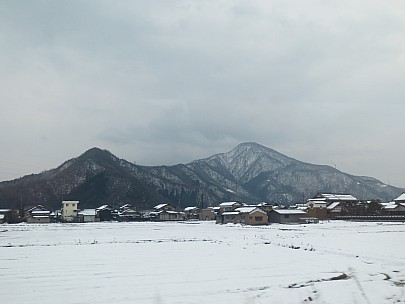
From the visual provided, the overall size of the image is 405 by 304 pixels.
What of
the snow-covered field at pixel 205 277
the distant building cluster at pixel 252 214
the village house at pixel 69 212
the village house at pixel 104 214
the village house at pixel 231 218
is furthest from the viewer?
the village house at pixel 104 214

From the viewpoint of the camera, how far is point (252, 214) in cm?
6694

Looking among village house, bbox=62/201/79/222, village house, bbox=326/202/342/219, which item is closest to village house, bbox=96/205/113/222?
village house, bbox=62/201/79/222

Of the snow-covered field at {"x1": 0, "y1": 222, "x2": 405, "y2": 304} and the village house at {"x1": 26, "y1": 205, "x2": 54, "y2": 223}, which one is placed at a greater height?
the village house at {"x1": 26, "y1": 205, "x2": 54, "y2": 223}

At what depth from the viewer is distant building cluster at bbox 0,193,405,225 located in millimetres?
69125

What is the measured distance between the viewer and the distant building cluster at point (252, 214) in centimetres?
6912

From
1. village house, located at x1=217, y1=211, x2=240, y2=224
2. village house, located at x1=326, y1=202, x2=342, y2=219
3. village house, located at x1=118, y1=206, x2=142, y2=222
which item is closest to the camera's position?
village house, located at x1=217, y1=211, x2=240, y2=224

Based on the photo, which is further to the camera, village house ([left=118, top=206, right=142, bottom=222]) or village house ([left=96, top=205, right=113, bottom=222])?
village house ([left=118, top=206, right=142, bottom=222])

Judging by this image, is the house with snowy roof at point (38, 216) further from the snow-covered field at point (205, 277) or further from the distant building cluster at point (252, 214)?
the snow-covered field at point (205, 277)

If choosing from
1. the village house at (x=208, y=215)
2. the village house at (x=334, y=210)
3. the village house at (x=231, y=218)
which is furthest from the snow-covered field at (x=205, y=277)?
the village house at (x=208, y=215)

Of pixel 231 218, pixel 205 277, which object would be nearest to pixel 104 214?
pixel 231 218

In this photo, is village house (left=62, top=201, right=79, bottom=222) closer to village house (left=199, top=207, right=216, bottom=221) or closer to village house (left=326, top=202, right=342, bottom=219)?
village house (left=199, top=207, right=216, bottom=221)

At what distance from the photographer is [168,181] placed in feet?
551

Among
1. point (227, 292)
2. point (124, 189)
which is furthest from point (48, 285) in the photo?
point (124, 189)

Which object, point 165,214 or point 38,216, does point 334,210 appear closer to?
point 165,214
